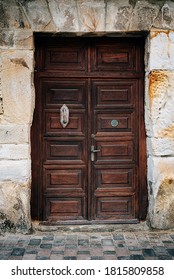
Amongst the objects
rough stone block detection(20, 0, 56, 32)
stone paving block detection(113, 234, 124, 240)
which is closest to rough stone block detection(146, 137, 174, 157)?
stone paving block detection(113, 234, 124, 240)

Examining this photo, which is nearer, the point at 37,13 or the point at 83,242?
the point at 83,242

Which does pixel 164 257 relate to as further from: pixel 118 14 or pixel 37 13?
pixel 37 13

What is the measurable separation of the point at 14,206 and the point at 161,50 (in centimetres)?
253

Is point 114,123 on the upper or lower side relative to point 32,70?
lower

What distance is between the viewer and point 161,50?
4.37m

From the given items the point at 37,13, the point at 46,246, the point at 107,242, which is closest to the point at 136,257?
the point at 107,242

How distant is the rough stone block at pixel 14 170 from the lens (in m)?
4.29

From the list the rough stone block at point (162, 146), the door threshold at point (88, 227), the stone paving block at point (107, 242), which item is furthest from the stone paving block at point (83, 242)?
the rough stone block at point (162, 146)

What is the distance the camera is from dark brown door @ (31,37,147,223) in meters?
4.58

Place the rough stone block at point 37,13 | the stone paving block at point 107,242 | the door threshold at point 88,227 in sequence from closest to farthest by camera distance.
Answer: the stone paving block at point 107,242, the rough stone block at point 37,13, the door threshold at point 88,227

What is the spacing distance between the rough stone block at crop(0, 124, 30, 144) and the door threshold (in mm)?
1061

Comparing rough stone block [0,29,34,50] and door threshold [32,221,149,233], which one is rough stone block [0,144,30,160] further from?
rough stone block [0,29,34,50]

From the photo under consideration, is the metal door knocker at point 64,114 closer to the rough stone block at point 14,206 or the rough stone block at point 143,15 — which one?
the rough stone block at point 14,206
